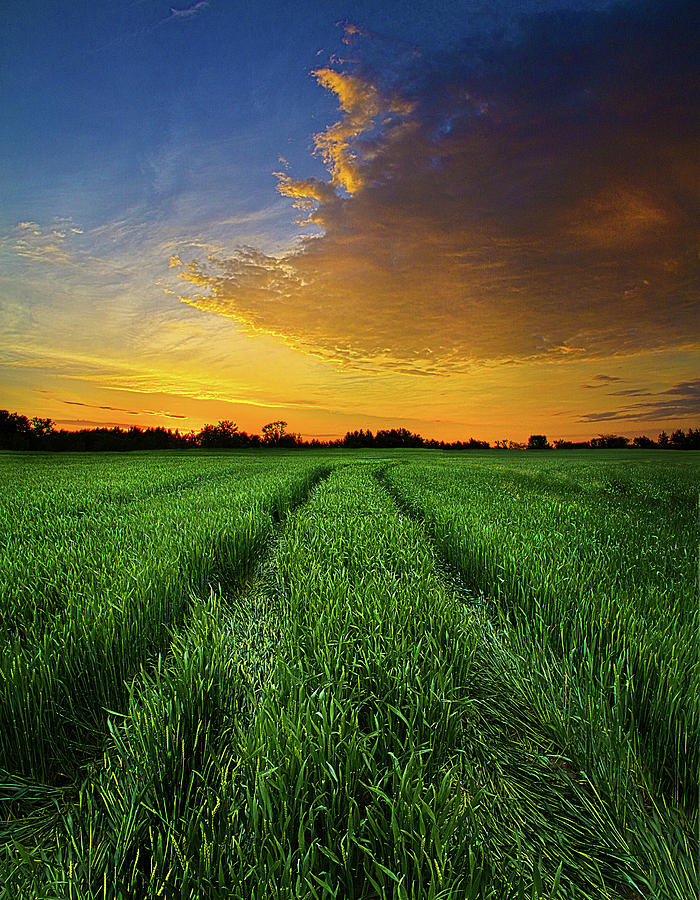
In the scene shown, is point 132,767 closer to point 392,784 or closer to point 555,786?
point 392,784

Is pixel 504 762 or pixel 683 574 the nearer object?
pixel 504 762

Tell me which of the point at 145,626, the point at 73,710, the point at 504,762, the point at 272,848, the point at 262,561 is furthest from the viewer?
the point at 262,561

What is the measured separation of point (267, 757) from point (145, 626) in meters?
1.81

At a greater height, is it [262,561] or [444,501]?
[444,501]

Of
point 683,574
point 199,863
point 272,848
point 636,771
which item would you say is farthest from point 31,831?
point 683,574

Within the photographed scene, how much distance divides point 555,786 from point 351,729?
0.97 m

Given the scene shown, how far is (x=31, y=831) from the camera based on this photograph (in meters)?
1.68

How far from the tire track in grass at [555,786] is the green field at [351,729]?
0.04ft

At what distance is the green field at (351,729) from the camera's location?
128 cm

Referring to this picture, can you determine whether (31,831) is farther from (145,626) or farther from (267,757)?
(145,626)

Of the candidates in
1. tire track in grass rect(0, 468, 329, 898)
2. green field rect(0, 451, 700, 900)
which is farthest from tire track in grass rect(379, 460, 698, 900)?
tire track in grass rect(0, 468, 329, 898)

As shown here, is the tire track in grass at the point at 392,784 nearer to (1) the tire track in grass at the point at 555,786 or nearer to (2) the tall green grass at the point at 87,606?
(1) the tire track in grass at the point at 555,786

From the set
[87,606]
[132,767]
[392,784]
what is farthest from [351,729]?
[87,606]

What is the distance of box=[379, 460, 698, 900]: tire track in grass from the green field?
0.04 feet
